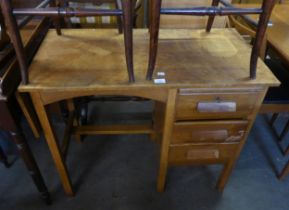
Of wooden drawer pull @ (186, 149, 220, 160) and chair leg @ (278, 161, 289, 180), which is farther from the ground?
wooden drawer pull @ (186, 149, 220, 160)

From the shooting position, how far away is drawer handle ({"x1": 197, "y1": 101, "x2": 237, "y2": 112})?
91cm

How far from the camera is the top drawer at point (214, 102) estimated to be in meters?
0.89

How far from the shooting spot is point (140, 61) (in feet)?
3.14

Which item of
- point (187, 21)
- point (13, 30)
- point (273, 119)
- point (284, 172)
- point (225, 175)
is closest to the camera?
point (13, 30)

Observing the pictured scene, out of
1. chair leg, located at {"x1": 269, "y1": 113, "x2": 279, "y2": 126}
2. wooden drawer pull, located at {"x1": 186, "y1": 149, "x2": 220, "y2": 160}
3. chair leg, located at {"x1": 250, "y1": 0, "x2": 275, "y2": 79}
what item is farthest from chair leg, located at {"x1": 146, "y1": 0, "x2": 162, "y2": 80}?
chair leg, located at {"x1": 269, "y1": 113, "x2": 279, "y2": 126}

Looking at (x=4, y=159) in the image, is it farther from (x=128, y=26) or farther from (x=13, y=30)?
(x=128, y=26)

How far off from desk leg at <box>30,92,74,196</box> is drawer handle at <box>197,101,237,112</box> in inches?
24.1

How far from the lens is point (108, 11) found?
0.75 m

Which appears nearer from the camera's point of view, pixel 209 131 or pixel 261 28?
pixel 261 28

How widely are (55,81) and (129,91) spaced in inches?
10.6

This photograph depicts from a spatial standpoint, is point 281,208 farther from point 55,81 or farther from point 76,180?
point 55,81

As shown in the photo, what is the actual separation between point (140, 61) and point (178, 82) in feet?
0.68

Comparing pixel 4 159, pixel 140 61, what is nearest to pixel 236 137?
pixel 140 61

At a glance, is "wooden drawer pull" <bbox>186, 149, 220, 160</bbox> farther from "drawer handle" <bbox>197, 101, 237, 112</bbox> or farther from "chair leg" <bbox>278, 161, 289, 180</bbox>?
"chair leg" <bbox>278, 161, 289, 180</bbox>
